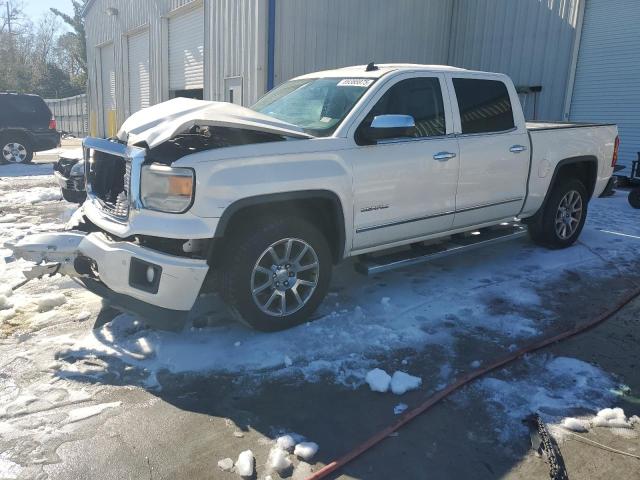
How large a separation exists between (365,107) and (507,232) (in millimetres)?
2454

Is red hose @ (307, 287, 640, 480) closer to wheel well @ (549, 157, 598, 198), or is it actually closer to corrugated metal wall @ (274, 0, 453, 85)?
wheel well @ (549, 157, 598, 198)

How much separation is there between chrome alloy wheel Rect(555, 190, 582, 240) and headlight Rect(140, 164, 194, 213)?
15.0ft

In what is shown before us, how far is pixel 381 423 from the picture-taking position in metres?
2.90

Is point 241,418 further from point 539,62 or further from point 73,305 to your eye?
point 539,62

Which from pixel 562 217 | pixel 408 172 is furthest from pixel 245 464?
pixel 562 217

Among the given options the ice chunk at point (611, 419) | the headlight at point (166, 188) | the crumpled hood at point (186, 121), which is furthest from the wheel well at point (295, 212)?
the ice chunk at point (611, 419)

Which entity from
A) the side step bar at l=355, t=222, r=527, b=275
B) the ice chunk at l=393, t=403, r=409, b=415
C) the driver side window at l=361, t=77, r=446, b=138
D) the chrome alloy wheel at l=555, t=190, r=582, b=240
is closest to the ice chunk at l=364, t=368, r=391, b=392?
the ice chunk at l=393, t=403, r=409, b=415

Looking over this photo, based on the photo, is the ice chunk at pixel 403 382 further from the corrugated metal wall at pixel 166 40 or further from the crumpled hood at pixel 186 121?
the corrugated metal wall at pixel 166 40

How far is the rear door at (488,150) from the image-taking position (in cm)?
484

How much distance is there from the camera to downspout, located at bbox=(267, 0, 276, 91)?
11.1 m

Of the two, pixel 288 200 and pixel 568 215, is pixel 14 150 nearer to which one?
pixel 288 200

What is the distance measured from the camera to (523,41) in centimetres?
1280

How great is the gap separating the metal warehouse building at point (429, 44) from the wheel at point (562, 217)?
6123mm

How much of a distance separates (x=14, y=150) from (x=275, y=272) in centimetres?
1467
